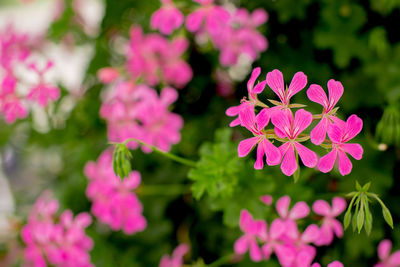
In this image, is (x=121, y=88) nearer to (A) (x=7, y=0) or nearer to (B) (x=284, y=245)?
(B) (x=284, y=245)

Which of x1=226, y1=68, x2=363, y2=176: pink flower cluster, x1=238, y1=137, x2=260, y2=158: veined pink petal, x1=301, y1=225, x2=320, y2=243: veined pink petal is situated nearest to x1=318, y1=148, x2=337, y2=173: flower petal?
x1=226, y1=68, x2=363, y2=176: pink flower cluster

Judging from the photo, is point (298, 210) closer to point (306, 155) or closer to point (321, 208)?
point (321, 208)

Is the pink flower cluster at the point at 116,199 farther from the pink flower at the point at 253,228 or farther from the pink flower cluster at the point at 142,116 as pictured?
the pink flower at the point at 253,228

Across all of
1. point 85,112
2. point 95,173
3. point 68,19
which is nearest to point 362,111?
point 95,173

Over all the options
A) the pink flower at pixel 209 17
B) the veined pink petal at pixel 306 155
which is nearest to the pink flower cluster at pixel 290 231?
the veined pink petal at pixel 306 155

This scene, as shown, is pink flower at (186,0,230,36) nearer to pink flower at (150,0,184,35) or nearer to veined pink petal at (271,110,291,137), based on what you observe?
pink flower at (150,0,184,35)
